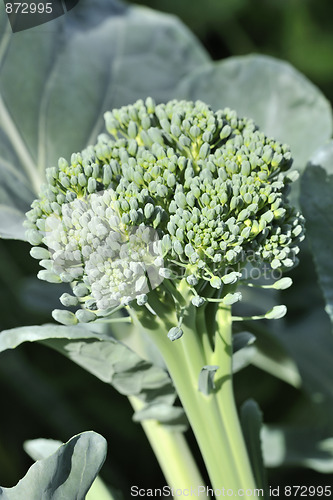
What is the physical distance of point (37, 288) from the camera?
2.98 feet

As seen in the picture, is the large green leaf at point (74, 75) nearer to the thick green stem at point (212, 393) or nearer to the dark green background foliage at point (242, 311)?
the dark green background foliage at point (242, 311)

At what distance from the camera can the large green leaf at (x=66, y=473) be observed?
49 centimetres

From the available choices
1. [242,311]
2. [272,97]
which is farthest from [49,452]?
[272,97]

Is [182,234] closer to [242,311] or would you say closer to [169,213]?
[169,213]

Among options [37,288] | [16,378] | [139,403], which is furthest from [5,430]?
[139,403]

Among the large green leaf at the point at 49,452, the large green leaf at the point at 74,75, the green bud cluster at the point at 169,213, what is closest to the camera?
the green bud cluster at the point at 169,213

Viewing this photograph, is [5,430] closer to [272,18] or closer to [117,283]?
[117,283]

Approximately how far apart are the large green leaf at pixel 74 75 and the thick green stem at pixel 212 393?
275 mm

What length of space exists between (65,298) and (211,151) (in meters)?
0.21

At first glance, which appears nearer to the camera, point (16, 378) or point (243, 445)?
point (243, 445)

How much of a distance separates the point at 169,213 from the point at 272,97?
40 centimetres

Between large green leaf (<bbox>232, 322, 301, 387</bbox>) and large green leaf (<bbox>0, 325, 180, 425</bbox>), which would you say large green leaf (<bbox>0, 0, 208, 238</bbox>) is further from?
large green leaf (<bbox>232, 322, 301, 387</bbox>)

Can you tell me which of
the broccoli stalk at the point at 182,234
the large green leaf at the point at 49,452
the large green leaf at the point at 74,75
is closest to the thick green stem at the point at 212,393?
the broccoli stalk at the point at 182,234

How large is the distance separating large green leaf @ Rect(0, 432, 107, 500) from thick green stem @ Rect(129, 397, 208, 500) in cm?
16
